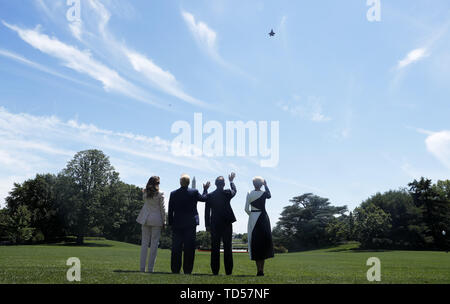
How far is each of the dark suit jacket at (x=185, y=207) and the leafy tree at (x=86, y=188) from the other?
5896 centimetres

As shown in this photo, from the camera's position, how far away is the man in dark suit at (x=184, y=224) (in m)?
9.70

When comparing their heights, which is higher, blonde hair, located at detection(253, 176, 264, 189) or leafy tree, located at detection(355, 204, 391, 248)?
blonde hair, located at detection(253, 176, 264, 189)

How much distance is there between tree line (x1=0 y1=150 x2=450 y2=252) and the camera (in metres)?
63.7

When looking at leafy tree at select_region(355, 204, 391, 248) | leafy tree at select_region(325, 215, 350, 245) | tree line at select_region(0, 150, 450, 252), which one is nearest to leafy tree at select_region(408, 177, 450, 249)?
tree line at select_region(0, 150, 450, 252)

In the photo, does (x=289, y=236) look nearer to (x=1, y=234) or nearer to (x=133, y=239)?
(x=133, y=239)

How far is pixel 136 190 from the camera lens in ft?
291

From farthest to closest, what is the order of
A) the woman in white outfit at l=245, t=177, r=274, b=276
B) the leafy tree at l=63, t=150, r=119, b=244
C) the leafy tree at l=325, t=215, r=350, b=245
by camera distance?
the leafy tree at l=325, t=215, r=350, b=245 → the leafy tree at l=63, t=150, r=119, b=244 → the woman in white outfit at l=245, t=177, r=274, b=276

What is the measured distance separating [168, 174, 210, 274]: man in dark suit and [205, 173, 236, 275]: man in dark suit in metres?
0.43

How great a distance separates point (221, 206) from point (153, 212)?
80.8 inches

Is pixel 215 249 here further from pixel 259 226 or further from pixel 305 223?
pixel 305 223

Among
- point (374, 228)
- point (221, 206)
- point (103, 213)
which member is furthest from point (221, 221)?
point (374, 228)

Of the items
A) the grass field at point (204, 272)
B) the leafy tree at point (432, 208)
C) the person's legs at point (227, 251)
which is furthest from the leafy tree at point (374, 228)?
the person's legs at point (227, 251)

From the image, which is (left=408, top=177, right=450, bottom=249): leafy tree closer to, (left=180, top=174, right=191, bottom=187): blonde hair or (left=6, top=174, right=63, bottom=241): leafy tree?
(left=180, top=174, right=191, bottom=187): blonde hair

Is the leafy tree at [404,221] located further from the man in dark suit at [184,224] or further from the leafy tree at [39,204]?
the leafy tree at [39,204]
